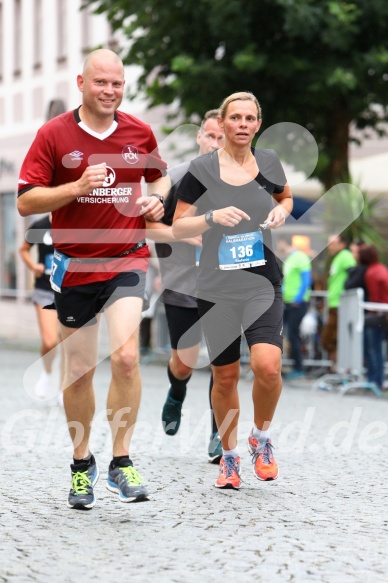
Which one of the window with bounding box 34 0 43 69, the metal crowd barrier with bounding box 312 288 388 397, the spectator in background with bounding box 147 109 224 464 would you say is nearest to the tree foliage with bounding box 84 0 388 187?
the metal crowd barrier with bounding box 312 288 388 397

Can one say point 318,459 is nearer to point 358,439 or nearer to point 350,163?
point 358,439

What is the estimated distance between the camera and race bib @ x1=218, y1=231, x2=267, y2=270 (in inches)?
276

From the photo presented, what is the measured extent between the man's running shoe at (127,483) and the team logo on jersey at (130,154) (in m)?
1.32

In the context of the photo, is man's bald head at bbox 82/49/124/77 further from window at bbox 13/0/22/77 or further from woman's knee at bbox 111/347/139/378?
window at bbox 13/0/22/77

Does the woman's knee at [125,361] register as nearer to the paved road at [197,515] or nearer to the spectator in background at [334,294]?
the paved road at [197,515]

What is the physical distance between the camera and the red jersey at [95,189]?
20.7 ft

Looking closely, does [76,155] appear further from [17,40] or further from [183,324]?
[17,40]

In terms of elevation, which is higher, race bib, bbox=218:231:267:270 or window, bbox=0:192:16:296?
race bib, bbox=218:231:267:270

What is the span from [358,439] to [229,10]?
9.03m

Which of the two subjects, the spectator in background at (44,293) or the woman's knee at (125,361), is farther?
the spectator in background at (44,293)

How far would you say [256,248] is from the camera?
7.02 metres

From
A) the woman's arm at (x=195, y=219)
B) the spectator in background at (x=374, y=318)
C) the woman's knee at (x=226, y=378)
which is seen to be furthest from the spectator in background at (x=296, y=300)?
the woman's arm at (x=195, y=219)

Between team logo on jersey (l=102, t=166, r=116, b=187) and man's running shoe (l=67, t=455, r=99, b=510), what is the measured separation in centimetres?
127

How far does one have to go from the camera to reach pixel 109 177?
634 cm
